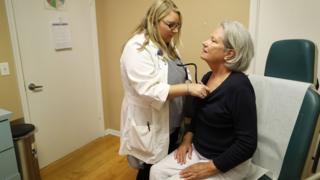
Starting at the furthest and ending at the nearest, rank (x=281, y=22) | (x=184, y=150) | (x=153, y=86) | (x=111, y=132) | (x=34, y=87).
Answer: (x=111, y=132) < (x=34, y=87) < (x=281, y=22) < (x=184, y=150) < (x=153, y=86)

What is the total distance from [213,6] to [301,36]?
2.33 feet

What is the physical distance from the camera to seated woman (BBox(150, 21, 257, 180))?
109 cm

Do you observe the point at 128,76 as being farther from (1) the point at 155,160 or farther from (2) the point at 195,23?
(2) the point at 195,23

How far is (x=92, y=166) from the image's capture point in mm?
2400

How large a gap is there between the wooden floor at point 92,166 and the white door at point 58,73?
0.10 metres

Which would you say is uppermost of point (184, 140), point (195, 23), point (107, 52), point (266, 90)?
point (195, 23)

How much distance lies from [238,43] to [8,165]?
1.66 m

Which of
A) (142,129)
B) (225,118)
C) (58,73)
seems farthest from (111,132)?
(225,118)

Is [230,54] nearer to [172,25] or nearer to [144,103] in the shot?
[172,25]

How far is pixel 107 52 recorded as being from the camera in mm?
2814

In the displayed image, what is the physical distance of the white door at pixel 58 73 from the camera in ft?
6.77

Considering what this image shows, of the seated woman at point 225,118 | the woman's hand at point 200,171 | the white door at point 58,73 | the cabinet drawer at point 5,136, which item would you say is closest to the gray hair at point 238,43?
the seated woman at point 225,118

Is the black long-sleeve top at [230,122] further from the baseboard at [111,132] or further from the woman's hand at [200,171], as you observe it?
the baseboard at [111,132]

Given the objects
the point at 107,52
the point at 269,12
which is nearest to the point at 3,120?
the point at 107,52
